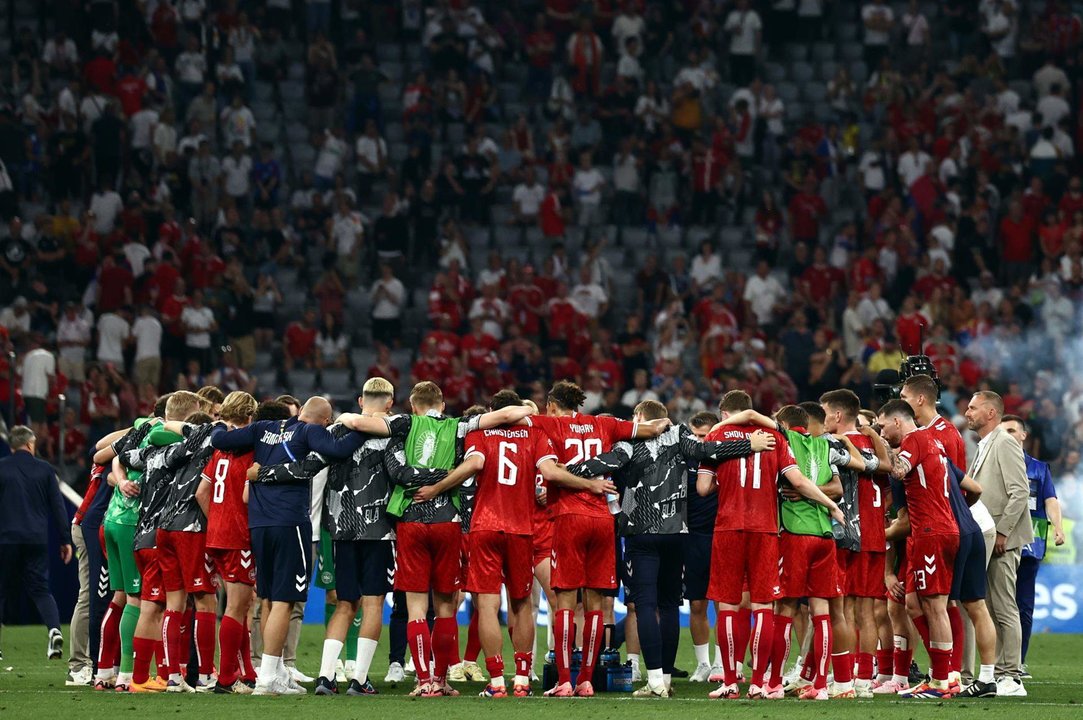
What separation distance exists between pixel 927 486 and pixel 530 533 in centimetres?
310

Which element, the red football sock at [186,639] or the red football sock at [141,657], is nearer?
the red football sock at [141,657]

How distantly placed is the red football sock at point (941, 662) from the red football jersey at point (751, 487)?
1.61 m

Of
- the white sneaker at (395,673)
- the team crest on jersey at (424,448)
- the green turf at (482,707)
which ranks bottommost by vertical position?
the green turf at (482,707)

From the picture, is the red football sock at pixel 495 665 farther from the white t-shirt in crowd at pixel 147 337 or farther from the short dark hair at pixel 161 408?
the white t-shirt in crowd at pixel 147 337

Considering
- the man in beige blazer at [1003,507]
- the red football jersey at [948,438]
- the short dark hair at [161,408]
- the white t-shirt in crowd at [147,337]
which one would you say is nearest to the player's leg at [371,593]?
the short dark hair at [161,408]

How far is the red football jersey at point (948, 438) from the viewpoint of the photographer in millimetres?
13773

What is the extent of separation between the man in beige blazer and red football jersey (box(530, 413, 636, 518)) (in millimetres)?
3119

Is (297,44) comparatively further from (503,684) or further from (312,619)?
(503,684)

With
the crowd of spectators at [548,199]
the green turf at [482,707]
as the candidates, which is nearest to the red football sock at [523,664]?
the green turf at [482,707]

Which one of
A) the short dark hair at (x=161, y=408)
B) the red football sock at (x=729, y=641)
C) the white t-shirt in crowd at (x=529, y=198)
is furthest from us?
the white t-shirt in crowd at (x=529, y=198)

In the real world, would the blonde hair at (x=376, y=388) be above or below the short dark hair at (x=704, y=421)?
below

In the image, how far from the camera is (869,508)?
1386 cm

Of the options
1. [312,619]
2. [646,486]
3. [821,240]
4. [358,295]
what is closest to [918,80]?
[821,240]

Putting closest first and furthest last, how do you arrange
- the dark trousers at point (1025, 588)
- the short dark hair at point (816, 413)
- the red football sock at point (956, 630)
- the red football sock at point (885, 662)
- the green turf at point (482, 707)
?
the green turf at point (482, 707) < the short dark hair at point (816, 413) < the red football sock at point (956, 630) < the red football sock at point (885, 662) < the dark trousers at point (1025, 588)
